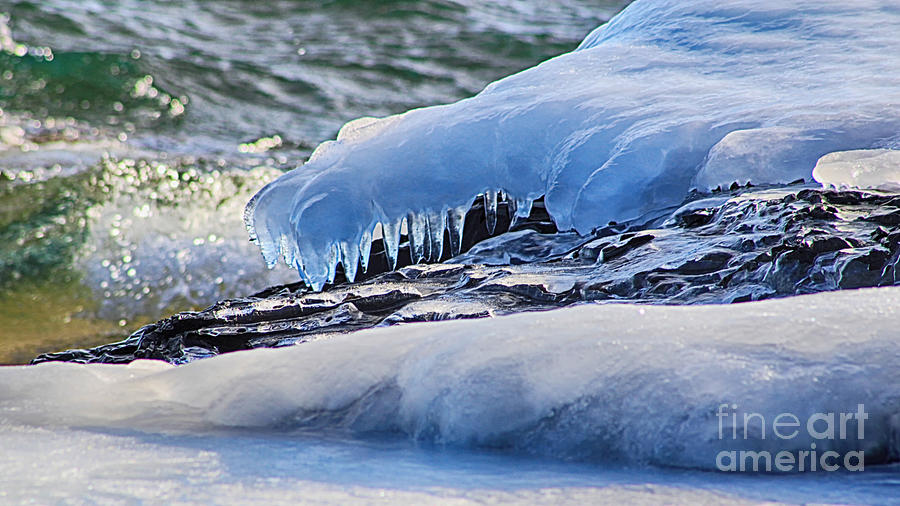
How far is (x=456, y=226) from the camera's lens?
2816mm

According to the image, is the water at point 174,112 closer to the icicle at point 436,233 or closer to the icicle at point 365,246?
the icicle at point 365,246

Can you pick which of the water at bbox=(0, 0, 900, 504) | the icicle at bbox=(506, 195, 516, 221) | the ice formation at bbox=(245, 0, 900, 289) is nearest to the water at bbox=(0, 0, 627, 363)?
the ice formation at bbox=(245, 0, 900, 289)

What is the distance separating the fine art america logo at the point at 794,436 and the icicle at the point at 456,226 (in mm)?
1506

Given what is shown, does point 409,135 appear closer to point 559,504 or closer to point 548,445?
point 548,445

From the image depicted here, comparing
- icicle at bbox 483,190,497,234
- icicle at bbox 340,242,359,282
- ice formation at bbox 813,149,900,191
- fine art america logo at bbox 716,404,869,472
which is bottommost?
fine art america logo at bbox 716,404,869,472

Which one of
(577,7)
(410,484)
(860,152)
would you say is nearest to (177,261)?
(860,152)

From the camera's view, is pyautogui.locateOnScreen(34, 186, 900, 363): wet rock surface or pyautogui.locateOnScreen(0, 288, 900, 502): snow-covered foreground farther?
pyautogui.locateOnScreen(34, 186, 900, 363): wet rock surface

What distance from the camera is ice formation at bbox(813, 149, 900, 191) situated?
217cm

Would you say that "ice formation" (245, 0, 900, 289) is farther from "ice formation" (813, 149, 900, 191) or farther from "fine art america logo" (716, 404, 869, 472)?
"fine art america logo" (716, 404, 869, 472)

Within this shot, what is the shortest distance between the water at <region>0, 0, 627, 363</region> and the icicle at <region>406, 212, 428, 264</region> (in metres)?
1.72

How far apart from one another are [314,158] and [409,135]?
0.33 meters

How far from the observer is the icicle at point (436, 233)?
277cm

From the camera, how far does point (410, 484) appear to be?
131 cm

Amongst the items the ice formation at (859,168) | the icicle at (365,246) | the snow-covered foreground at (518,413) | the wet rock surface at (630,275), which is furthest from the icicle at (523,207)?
the snow-covered foreground at (518,413)
